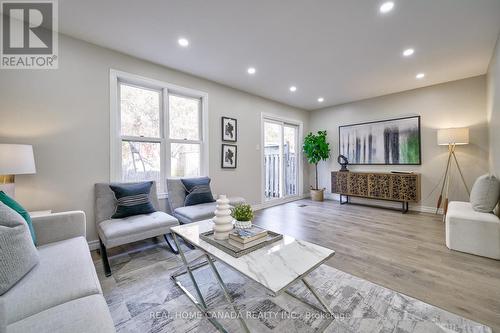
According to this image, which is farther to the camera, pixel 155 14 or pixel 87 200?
pixel 87 200

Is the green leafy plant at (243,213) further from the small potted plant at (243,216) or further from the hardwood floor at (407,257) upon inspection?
the hardwood floor at (407,257)

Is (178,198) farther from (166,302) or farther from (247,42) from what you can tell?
(247,42)

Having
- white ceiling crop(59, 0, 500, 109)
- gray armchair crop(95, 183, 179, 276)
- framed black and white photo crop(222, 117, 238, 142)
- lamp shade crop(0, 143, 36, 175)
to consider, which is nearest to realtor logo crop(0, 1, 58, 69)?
white ceiling crop(59, 0, 500, 109)

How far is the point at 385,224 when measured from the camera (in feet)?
11.9

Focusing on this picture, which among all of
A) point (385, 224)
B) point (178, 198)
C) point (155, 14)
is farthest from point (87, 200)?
point (385, 224)

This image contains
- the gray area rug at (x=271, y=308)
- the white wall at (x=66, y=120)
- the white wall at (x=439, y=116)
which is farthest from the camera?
the white wall at (x=439, y=116)

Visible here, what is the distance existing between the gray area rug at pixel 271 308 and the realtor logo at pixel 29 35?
251 cm

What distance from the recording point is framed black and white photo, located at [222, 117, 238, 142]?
4129 millimetres

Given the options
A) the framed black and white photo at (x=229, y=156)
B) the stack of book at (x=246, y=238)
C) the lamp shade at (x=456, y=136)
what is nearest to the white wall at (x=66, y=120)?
the framed black and white photo at (x=229, y=156)

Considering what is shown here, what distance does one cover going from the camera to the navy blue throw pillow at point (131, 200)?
254cm

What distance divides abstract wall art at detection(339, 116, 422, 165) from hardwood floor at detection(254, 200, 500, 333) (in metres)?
1.30

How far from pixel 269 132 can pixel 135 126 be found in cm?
313

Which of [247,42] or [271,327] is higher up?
[247,42]

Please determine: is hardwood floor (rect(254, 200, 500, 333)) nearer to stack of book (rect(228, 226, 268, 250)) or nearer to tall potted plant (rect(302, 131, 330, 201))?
stack of book (rect(228, 226, 268, 250))
